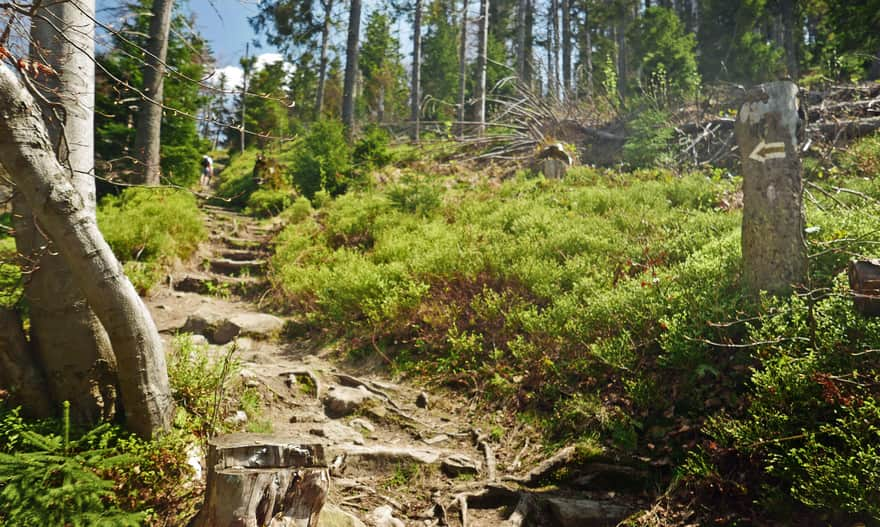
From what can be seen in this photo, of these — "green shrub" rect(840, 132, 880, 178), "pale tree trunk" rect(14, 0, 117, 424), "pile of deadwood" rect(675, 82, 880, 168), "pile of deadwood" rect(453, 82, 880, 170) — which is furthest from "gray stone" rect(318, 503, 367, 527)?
"pile of deadwood" rect(675, 82, 880, 168)

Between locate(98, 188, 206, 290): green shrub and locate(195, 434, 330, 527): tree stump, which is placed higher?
locate(98, 188, 206, 290): green shrub

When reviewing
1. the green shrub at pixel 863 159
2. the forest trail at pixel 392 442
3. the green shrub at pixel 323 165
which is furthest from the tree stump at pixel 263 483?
the green shrub at pixel 323 165

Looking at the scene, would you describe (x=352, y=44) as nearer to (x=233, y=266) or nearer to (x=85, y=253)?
(x=233, y=266)

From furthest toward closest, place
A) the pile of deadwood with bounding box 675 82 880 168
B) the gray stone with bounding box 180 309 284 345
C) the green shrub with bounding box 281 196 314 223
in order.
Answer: the green shrub with bounding box 281 196 314 223 < the pile of deadwood with bounding box 675 82 880 168 < the gray stone with bounding box 180 309 284 345

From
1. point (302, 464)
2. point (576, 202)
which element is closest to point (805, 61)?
point (576, 202)

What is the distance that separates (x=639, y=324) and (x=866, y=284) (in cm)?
163

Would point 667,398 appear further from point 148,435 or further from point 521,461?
point 148,435

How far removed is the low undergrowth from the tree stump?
229 centimetres

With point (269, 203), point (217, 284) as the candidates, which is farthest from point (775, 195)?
point (269, 203)

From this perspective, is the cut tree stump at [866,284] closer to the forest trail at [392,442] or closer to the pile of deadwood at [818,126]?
the forest trail at [392,442]

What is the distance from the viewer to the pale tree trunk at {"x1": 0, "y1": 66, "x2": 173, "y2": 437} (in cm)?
259

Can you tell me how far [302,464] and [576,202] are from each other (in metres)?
6.58

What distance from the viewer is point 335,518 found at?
2.95 m

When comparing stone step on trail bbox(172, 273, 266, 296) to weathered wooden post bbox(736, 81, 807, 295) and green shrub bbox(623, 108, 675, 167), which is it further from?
green shrub bbox(623, 108, 675, 167)
